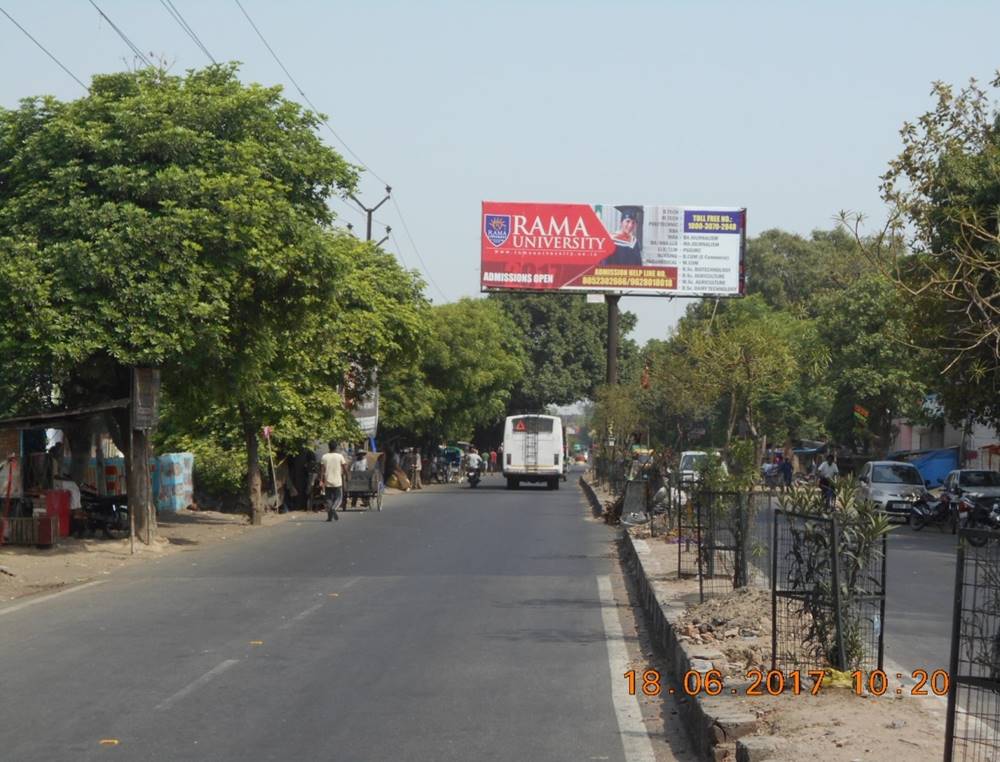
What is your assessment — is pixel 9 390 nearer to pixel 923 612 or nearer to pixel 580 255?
pixel 923 612

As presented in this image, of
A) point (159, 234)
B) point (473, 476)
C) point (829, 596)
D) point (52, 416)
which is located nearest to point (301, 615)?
point (829, 596)

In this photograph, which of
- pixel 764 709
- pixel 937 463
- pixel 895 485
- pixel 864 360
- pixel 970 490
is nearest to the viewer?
pixel 764 709

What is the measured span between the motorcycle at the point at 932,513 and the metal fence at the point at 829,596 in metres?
22.4

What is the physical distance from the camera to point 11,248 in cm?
1917

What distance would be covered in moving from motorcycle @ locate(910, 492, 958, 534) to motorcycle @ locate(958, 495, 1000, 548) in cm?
52

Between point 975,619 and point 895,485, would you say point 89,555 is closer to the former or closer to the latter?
point 975,619

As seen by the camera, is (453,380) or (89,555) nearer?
(89,555)

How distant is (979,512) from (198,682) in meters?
22.1

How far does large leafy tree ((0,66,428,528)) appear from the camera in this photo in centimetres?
1923

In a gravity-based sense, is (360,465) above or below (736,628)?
above

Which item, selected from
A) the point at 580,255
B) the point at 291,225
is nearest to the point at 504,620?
the point at 291,225

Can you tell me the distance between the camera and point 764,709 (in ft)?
25.3

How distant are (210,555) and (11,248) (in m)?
5.67
